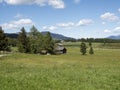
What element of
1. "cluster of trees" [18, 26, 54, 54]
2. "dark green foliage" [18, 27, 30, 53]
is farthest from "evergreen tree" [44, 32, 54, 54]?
"dark green foliage" [18, 27, 30, 53]

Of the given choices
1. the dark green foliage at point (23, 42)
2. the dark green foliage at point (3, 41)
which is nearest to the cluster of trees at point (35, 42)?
the dark green foliage at point (23, 42)

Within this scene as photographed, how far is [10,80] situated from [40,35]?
102 metres

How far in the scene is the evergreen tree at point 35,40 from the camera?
4683 inches

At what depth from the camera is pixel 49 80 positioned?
21.4m

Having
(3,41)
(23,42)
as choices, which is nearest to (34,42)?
(23,42)

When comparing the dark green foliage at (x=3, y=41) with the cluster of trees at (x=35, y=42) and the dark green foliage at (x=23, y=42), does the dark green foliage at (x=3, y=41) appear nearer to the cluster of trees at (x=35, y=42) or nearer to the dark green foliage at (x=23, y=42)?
the dark green foliage at (x=23, y=42)

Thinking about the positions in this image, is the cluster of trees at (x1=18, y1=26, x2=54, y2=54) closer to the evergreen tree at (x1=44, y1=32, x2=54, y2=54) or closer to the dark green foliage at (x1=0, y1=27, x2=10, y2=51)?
the evergreen tree at (x1=44, y1=32, x2=54, y2=54)

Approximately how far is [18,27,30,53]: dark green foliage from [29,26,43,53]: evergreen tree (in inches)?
230

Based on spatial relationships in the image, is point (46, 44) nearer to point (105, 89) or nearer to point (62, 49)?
point (62, 49)

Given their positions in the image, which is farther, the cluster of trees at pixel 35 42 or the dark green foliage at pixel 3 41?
the cluster of trees at pixel 35 42

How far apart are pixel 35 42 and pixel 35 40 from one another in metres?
1.22

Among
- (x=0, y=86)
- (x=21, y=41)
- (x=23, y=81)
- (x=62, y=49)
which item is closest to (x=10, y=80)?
(x=23, y=81)

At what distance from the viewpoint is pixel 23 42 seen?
111 meters

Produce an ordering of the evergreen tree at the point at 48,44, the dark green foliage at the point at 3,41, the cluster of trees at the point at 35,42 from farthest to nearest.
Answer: the evergreen tree at the point at 48,44 → the cluster of trees at the point at 35,42 → the dark green foliage at the point at 3,41
